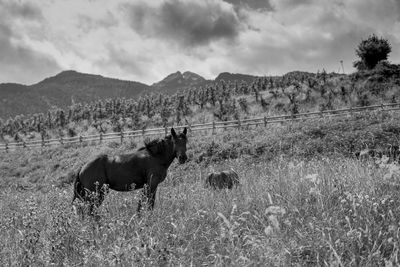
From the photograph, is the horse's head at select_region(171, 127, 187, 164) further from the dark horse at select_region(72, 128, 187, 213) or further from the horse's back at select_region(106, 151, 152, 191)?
the horse's back at select_region(106, 151, 152, 191)

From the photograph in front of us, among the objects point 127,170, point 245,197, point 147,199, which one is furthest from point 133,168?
point 245,197

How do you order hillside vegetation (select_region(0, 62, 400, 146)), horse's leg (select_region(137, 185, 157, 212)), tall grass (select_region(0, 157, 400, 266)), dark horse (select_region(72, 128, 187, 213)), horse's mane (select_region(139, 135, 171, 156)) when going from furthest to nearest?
1. hillside vegetation (select_region(0, 62, 400, 146))
2. horse's mane (select_region(139, 135, 171, 156))
3. dark horse (select_region(72, 128, 187, 213))
4. horse's leg (select_region(137, 185, 157, 212))
5. tall grass (select_region(0, 157, 400, 266))

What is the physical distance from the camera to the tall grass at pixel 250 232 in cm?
309

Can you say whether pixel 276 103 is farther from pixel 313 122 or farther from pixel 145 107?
pixel 145 107

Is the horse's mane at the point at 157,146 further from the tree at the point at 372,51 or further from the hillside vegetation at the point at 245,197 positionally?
the tree at the point at 372,51

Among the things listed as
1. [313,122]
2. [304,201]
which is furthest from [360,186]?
[313,122]

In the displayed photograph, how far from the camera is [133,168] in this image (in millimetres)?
7473

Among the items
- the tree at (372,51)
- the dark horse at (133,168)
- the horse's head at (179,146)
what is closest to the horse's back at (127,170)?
the dark horse at (133,168)

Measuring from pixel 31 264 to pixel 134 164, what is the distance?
4.27 m

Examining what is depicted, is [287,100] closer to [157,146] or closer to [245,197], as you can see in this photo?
[157,146]

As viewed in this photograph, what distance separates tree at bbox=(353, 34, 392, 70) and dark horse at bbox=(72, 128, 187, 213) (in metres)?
43.2

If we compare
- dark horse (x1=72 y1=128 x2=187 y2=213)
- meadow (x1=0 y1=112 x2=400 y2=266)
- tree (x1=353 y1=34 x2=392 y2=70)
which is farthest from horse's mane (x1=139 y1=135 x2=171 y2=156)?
tree (x1=353 y1=34 x2=392 y2=70)

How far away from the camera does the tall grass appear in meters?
3.09

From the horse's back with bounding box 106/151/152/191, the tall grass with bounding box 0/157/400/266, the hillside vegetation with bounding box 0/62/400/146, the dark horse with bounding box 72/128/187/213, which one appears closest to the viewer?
the tall grass with bounding box 0/157/400/266
